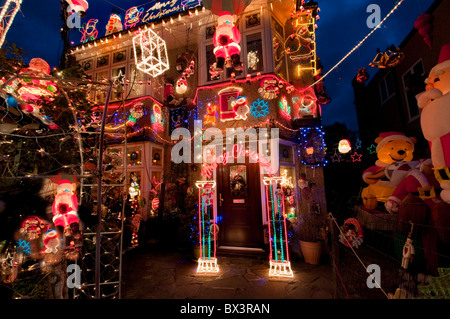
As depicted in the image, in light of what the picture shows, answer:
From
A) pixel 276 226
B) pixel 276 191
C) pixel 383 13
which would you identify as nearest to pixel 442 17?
pixel 383 13

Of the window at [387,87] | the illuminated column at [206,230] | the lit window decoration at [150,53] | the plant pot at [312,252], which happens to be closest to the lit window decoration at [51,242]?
the illuminated column at [206,230]

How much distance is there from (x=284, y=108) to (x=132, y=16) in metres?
7.79

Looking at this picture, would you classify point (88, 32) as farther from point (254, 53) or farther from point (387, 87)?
point (387, 87)

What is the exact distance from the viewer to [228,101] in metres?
7.55

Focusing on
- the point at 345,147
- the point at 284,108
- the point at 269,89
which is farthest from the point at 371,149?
the point at 269,89

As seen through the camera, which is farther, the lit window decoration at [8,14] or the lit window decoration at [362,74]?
the lit window decoration at [362,74]

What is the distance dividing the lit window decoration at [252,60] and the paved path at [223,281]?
6.38 m

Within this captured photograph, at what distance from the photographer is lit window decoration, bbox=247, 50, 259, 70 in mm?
7500

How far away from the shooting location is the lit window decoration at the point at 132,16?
9016 mm

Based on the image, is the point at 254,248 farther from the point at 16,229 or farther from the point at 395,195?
the point at 16,229

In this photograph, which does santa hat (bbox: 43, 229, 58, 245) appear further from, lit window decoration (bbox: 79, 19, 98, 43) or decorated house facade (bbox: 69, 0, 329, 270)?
Answer: lit window decoration (bbox: 79, 19, 98, 43)

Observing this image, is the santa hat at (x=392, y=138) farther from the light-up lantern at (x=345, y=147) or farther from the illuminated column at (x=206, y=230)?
the illuminated column at (x=206, y=230)

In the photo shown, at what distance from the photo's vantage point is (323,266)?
19.1ft
